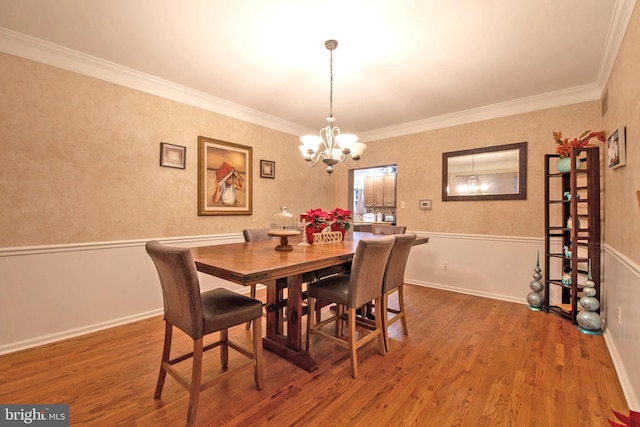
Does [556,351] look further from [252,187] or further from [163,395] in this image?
[252,187]

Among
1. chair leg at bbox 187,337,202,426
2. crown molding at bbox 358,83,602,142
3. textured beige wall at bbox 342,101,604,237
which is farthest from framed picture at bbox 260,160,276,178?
chair leg at bbox 187,337,202,426

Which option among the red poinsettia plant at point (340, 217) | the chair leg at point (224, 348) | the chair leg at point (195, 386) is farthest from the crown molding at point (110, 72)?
the chair leg at point (195, 386)

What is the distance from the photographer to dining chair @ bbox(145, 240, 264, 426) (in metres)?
1.49

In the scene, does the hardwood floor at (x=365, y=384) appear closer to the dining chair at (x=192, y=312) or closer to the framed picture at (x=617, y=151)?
the dining chair at (x=192, y=312)

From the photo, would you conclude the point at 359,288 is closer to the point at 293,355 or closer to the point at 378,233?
the point at 293,355

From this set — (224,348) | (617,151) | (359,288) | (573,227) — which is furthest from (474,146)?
(224,348)

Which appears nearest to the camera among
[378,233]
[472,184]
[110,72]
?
[110,72]

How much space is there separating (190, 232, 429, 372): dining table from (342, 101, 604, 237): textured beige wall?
1681mm

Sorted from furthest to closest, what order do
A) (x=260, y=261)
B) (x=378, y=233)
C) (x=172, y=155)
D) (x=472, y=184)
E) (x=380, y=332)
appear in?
(x=472, y=184), (x=378, y=233), (x=172, y=155), (x=380, y=332), (x=260, y=261)

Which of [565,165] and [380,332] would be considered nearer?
[380,332]

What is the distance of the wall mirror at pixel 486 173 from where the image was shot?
361 cm

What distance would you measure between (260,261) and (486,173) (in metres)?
3.43

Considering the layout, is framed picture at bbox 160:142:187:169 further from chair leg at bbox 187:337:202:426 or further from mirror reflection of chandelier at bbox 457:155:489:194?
mirror reflection of chandelier at bbox 457:155:489:194

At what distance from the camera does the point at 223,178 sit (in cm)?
371
